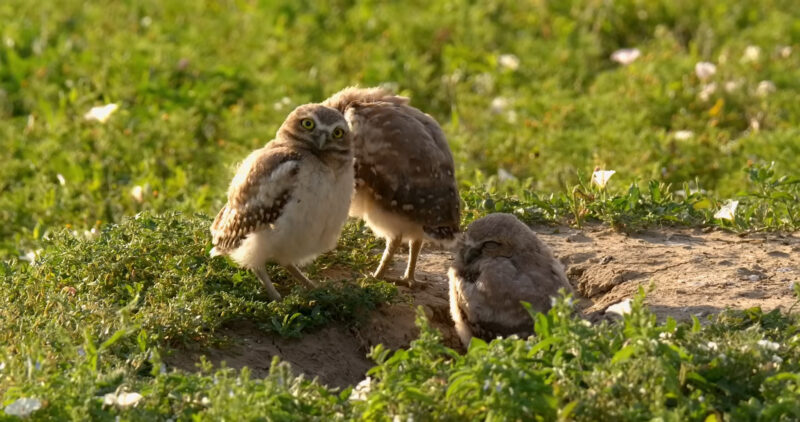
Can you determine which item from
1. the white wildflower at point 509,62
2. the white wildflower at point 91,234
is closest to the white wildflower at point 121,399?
the white wildflower at point 91,234

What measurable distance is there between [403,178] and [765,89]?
5230 mm

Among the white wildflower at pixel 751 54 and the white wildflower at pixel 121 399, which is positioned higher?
the white wildflower at pixel 751 54

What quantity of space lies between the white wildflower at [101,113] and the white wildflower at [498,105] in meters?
3.38

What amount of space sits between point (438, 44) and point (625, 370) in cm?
775

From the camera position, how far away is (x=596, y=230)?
7.69 metres

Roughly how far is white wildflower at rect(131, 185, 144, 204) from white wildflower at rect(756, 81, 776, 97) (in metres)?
5.52

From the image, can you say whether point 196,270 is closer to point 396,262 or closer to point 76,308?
point 76,308

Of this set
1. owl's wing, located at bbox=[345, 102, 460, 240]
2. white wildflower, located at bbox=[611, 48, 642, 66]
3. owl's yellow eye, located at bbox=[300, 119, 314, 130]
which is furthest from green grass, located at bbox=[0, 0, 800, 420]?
owl's yellow eye, located at bbox=[300, 119, 314, 130]

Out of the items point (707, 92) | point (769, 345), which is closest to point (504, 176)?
point (707, 92)

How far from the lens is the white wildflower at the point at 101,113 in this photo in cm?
1029

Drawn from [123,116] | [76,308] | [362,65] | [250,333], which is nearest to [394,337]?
[250,333]

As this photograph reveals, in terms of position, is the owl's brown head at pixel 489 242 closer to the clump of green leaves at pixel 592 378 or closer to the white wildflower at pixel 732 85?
the clump of green leaves at pixel 592 378

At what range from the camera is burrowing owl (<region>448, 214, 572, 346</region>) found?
20.1 ft

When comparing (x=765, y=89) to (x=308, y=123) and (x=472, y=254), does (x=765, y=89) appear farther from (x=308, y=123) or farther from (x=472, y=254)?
(x=308, y=123)
